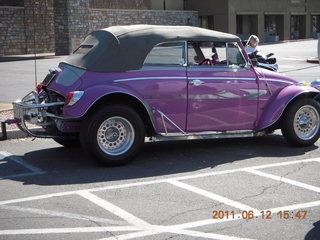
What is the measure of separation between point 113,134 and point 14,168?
1.39 meters

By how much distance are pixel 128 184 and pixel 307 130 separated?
3.26 m

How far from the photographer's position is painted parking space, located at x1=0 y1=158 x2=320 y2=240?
190 inches

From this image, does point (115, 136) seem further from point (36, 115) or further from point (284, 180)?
point (284, 180)

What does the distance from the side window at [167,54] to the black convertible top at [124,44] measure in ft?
0.20

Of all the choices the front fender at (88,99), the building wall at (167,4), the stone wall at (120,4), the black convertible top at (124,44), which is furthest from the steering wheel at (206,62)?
the building wall at (167,4)

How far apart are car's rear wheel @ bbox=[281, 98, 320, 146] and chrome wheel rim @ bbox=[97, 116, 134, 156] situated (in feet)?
7.93

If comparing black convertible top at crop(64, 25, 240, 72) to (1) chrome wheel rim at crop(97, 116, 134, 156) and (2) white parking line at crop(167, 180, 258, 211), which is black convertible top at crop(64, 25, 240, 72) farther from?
(2) white parking line at crop(167, 180, 258, 211)

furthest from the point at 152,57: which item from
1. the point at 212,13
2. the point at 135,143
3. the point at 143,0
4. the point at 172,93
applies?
the point at 212,13

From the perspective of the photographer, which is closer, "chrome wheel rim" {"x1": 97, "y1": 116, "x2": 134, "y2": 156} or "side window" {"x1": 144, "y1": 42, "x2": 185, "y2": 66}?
"chrome wheel rim" {"x1": 97, "y1": 116, "x2": 134, "y2": 156}

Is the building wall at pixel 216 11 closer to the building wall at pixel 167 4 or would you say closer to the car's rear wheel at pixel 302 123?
the building wall at pixel 167 4

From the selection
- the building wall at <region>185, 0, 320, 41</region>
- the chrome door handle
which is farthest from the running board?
the building wall at <region>185, 0, 320, 41</region>

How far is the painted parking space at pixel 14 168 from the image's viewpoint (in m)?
6.89

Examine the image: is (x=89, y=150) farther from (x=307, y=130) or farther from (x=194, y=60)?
(x=307, y=130)
